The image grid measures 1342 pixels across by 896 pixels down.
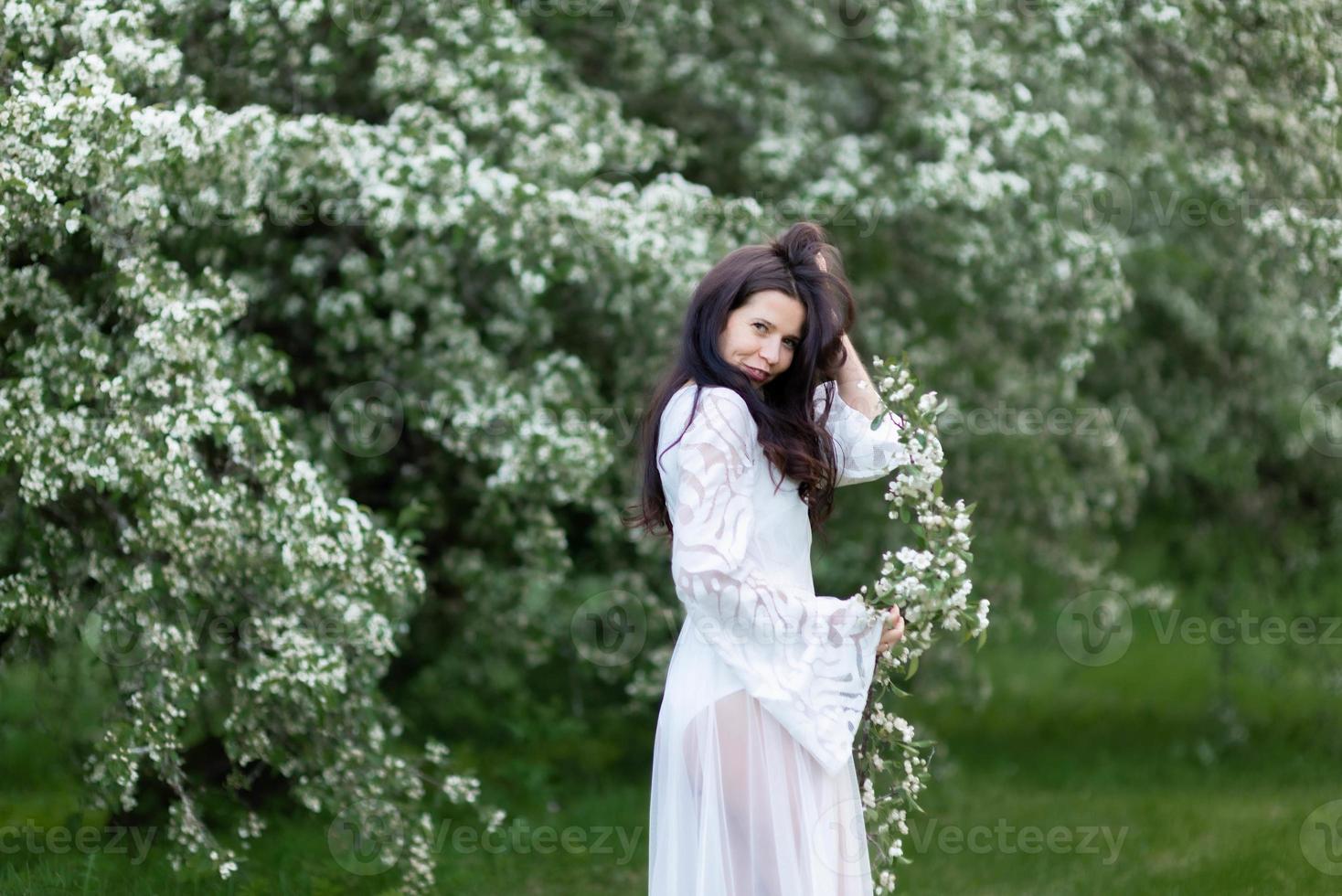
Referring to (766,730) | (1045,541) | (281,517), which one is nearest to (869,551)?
(1045,541)

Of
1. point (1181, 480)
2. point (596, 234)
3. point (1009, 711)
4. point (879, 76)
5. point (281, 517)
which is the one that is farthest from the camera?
point (1009, 711)

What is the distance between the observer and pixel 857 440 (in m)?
3.72

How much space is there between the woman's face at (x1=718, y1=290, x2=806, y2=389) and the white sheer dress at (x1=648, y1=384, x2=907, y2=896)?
0.48 ft

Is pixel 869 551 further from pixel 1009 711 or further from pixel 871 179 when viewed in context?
pixel 1009 711

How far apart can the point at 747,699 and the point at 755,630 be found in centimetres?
17

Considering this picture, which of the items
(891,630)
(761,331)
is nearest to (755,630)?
(891,630)

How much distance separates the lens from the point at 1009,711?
32.2 ft

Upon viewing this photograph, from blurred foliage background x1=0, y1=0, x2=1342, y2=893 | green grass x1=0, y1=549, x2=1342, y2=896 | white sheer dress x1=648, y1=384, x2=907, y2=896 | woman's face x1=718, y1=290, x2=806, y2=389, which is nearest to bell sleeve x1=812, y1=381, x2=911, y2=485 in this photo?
woman's face x1=718, y1=290, x2=806, y2=389

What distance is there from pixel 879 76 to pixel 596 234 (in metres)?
2.47

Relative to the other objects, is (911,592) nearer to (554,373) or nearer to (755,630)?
(755,630)

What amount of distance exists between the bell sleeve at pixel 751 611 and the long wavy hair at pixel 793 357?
9cm

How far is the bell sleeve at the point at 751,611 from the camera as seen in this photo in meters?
3.29

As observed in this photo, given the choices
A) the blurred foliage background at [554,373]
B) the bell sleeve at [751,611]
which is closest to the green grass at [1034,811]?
the blurred foliage background at [554,373]

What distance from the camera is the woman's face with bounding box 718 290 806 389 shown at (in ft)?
11.7
